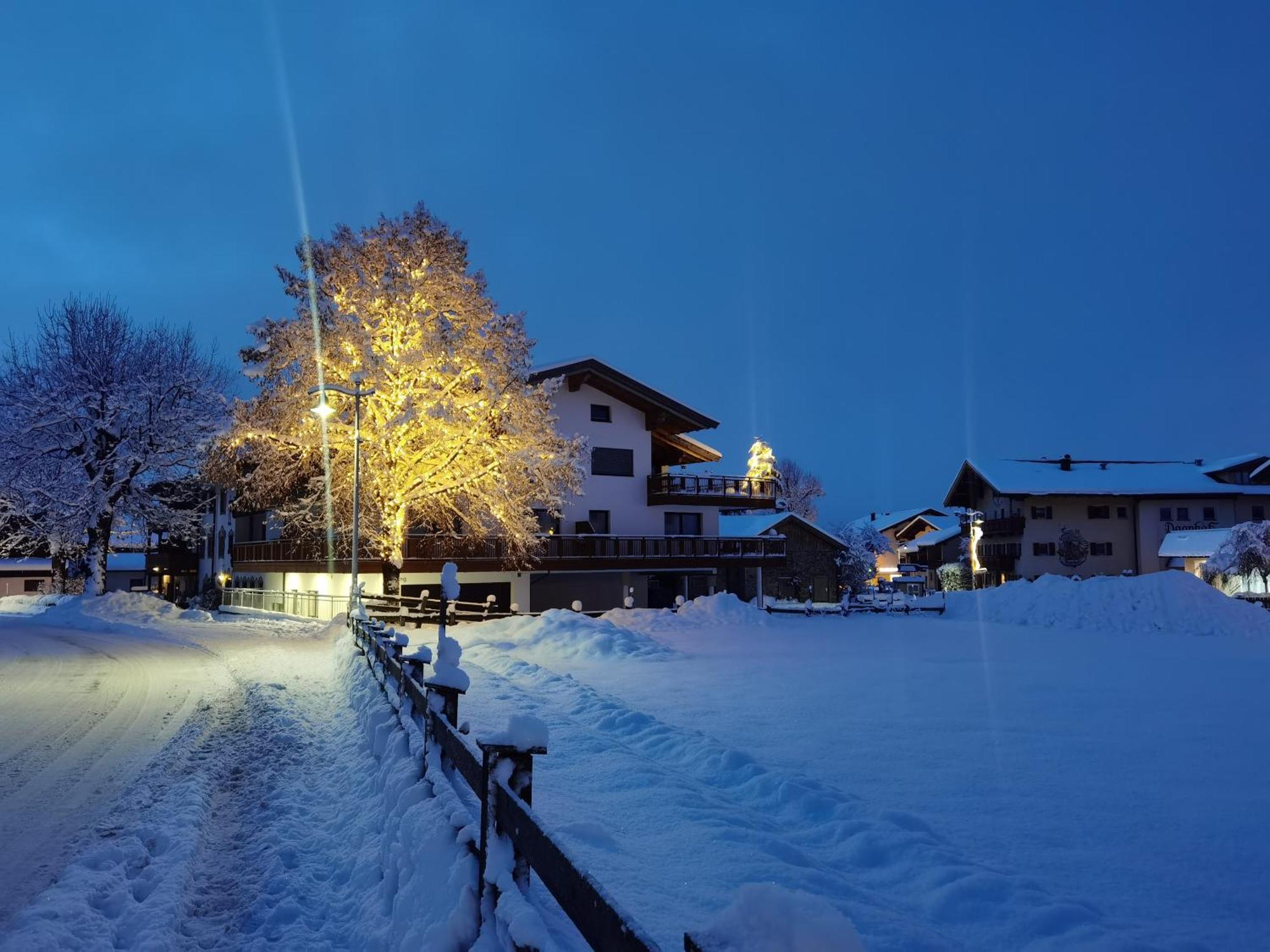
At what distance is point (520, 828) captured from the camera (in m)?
3.85

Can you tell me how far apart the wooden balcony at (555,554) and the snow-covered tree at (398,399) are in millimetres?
3544

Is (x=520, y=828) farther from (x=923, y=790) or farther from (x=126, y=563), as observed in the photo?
(x=126, y=563)

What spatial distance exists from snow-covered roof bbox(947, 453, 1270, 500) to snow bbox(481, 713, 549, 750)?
60262 mm

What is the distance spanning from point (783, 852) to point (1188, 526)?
2570 inches

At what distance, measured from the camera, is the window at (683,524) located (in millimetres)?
42906

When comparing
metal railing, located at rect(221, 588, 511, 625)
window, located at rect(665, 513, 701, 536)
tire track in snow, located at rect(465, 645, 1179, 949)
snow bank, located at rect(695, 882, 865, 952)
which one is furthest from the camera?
window, located at rect(665, 513, 701, 536)

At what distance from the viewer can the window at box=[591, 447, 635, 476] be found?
133ft

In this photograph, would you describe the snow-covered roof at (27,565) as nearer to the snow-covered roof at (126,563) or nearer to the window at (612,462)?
the snow-covered roof at (126,563)

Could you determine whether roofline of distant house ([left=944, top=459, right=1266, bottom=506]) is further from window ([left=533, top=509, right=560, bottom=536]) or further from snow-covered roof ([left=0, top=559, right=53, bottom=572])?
snow-covered roof ([left=0, top=559, right=53, bottom=572])

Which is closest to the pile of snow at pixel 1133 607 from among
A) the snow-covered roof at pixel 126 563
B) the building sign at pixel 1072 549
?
the building sign at pixel 1072 549

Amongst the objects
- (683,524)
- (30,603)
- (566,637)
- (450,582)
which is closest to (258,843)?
(450,582)

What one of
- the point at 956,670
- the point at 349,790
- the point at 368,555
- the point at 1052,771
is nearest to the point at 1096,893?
the point at 1052,771

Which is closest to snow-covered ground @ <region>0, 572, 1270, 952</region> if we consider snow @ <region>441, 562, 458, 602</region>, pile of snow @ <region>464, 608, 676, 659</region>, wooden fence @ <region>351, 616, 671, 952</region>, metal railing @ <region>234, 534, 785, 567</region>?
wooden fence @ <region>351, 616, 671, 952</region>

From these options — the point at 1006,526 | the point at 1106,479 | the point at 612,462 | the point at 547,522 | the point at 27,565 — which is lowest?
the point at 27,565
